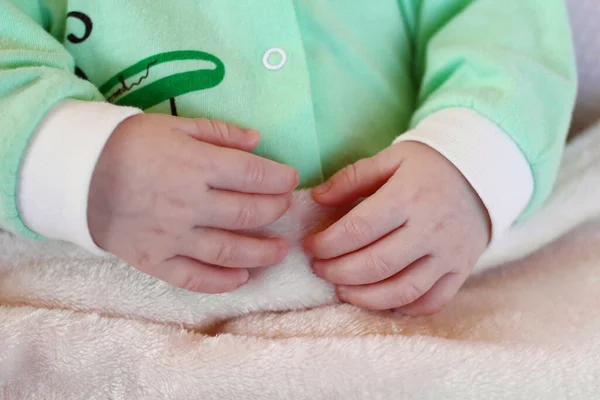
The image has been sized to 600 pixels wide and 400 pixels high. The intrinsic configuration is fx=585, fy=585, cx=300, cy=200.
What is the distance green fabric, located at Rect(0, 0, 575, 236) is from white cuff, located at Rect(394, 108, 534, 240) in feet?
0.05

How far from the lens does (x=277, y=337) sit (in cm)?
54

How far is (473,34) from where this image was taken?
2.27ft

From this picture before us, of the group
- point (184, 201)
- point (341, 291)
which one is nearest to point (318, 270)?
point (341, 291)

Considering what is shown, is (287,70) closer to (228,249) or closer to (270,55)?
(270,55)

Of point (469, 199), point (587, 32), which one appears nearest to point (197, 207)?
point (469, 199)

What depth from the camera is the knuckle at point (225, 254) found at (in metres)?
0.52

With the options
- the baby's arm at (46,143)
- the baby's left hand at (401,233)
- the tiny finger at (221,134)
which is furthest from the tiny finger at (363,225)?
the baby's arm at (46,143)

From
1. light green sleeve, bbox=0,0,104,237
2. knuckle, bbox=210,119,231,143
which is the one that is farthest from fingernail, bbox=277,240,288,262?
light green sleeve, bbox=0,0,104,237

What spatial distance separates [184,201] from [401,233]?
205 millimetres

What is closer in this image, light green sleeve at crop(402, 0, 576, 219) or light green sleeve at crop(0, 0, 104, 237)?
light green sleeve at crop(0, 0, 104, 237)

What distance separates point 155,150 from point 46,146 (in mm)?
92

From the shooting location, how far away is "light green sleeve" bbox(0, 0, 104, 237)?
1.62ft

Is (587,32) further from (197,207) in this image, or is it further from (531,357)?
(197,207)

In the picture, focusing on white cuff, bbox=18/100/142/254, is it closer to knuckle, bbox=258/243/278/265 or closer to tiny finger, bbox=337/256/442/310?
knuckle, bbox=258/243/278/265
